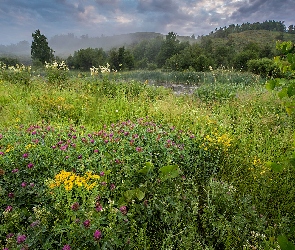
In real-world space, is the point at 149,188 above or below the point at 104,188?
below

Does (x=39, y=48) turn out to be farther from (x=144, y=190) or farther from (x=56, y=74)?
(x=144, y=190)

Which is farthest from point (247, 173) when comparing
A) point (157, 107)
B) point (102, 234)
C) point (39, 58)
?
point (39, 58)

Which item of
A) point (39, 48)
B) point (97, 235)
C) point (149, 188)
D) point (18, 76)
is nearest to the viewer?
point (97, 235)

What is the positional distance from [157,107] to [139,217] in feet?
12.0

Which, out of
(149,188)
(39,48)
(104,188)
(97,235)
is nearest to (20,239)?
(97,235)

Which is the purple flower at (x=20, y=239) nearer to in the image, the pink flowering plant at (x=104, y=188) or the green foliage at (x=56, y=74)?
the pink flowering plant at (x=104, y=188)

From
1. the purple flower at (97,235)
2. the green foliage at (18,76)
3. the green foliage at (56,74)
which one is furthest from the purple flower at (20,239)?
the green foliage at (18,76)

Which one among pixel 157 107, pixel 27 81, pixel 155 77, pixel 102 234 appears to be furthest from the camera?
pixel 155 77

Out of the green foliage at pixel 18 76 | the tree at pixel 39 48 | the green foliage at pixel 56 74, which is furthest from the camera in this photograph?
the tree at pixel 39 48

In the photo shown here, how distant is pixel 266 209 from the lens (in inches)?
96.1

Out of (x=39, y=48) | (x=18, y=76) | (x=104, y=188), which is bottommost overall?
(x=104, y=188)

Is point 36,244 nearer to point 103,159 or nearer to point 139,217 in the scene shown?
point 139,217

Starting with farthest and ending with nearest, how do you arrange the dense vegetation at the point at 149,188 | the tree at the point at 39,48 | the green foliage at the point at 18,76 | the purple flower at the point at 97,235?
the tree at the point at 39,48
the green foliage at the point at 18,76
the dense vegetation at the point at 149,188
the purple flower at the point at 97,235

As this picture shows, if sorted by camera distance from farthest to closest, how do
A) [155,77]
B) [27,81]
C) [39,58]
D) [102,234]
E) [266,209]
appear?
1. [39,58]
2. [155,77]
3. [27,81]
4. [266,209]
5. [102,234]
